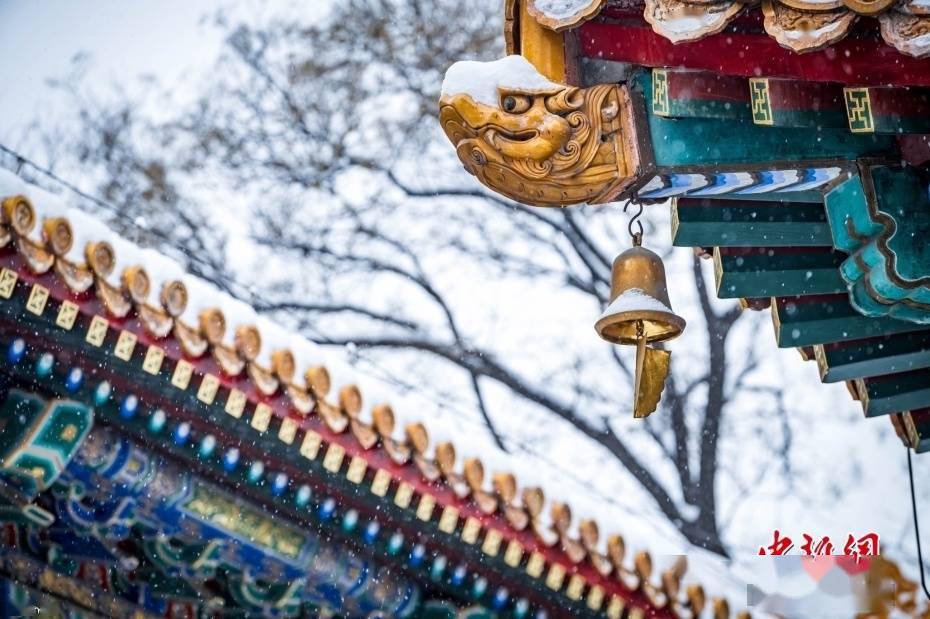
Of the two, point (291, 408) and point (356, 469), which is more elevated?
point (291, 408)

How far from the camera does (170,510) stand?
17.7 ft

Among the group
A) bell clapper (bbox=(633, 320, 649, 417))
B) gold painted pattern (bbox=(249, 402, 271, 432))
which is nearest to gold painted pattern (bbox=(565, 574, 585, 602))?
gold painted pattern (bbox=(249, 402, 271, 432))

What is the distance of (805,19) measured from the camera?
2762mm

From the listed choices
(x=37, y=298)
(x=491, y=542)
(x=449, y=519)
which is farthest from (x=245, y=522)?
(x=37, y=298)

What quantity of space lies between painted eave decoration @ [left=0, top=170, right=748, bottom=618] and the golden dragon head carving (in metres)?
2.23

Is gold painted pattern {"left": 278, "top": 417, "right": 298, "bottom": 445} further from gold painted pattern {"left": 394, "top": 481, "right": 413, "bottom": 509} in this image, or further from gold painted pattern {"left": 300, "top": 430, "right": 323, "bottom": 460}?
gold painted pattern {"left": 394, "top": 481, "right": 413, "bottom": 509}

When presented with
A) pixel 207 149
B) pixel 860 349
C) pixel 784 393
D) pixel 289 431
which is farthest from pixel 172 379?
pixel 784 393

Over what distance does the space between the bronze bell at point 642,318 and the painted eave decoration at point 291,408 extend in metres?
2.04

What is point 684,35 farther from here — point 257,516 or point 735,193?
point 257,516

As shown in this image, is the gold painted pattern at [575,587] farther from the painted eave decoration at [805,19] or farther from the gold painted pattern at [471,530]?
the painted eave decoration at [805,19]

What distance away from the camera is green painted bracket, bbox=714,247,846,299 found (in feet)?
14.1

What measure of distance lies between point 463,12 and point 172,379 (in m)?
7.43

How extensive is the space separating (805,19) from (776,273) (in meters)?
1.68

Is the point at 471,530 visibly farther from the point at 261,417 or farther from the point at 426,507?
the point at 261,417
